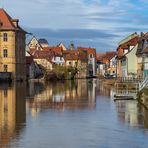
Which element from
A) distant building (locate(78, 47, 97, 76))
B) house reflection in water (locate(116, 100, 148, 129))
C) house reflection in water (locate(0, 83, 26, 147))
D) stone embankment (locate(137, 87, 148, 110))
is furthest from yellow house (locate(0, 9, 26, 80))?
distant building (locate(78, 47, 97, 76))

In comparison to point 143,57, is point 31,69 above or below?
below

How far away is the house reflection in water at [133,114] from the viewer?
89.7ft

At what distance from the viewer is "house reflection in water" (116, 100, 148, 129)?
89.7 ft

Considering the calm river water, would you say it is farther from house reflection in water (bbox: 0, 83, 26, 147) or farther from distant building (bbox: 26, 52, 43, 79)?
distant building (bbox: 26, 52, 43, 79)

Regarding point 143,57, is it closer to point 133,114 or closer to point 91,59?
point 133,114

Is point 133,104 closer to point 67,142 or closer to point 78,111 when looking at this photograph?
point 78,111

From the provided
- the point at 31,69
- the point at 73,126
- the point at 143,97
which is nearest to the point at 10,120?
the point at 73,126

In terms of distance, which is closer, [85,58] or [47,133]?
[47,133]

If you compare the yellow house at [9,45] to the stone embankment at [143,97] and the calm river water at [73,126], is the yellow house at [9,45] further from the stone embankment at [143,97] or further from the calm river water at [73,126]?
the calm river water at [73,126]

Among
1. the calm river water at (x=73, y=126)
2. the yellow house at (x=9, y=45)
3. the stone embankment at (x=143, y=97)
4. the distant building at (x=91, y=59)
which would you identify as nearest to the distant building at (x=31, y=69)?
the yellow house at (x=9, y=45)

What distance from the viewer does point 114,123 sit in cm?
2714

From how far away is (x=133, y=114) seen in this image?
31.5m

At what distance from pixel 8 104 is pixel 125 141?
18.5 metres

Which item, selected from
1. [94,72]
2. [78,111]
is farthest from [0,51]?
[94,72]
